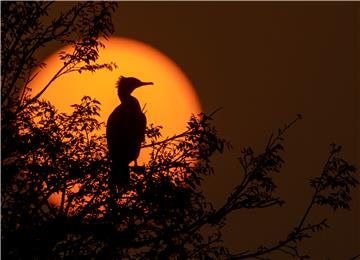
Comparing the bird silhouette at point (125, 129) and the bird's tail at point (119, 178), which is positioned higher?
the bird silhouette at point (125, 129)

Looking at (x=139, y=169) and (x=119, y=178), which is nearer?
(x=119, y=178)

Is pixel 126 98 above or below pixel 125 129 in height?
above

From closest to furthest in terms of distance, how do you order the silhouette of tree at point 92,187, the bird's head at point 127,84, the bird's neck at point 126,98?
the silhouette of tree at point 92,187, the bird's neck at point 126,98, the bird's head at point 127,84

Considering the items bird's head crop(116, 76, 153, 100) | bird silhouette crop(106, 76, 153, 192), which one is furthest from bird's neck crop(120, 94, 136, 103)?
bird's head crop(116, 76, 153, 100)

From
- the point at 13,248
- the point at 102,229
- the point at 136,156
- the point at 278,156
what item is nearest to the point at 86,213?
the point at 102,229

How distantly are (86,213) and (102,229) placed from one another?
12.7 inches

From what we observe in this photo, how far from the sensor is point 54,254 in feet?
31.4

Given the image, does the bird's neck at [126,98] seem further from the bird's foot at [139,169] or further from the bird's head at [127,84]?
the bird's foot at [139,169]

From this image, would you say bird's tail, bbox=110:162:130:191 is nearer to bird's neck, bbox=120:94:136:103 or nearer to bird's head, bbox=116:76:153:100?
bird's neck, bbox=120:94:136:103

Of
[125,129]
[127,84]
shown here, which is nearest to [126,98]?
[127,84]

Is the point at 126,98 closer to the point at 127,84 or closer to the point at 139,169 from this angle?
the point at 127,84

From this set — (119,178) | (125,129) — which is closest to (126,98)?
(125,129)

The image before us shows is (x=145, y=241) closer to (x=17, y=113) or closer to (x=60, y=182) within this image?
(x=60, y=182)

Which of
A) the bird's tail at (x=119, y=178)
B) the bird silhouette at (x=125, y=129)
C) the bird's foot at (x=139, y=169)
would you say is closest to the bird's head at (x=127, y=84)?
the bird silhouette at (x=125, y=129)
